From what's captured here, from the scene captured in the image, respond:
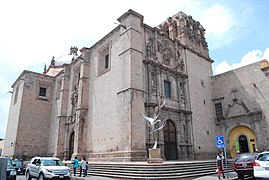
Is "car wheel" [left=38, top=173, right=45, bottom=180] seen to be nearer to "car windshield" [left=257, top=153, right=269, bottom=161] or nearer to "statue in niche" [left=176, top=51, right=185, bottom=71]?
"car windshield" [left=257, top=153, right=269, bottom=161]

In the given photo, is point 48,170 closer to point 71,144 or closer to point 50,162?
point 50,162

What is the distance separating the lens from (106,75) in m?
18.8

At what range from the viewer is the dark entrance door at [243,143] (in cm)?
1983

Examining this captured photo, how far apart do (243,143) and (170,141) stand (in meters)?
7.88

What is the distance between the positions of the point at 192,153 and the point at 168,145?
2883mm

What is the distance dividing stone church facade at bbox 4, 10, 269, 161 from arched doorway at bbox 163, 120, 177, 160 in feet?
0.25

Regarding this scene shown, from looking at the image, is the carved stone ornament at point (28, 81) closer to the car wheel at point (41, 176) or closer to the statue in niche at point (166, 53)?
the statue in niche at point (166, 53)

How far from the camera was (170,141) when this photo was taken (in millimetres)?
17359

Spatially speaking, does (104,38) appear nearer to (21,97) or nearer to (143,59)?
(143,59)

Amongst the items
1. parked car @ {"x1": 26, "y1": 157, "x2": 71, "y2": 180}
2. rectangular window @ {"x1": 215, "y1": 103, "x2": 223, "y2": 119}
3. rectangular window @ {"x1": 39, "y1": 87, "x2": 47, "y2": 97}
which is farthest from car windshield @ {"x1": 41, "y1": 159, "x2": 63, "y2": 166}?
rectangular window @ {"x1": 39, "y1": 87, "x2": 47, "y2": 97}

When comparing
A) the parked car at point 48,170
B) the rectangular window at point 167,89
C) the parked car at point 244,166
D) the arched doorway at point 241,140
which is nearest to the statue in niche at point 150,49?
the rectangular window at point 167,89

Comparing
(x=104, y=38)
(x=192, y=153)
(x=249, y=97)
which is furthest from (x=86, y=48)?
(x=249, y=97)

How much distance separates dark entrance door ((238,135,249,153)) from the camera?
781 inches

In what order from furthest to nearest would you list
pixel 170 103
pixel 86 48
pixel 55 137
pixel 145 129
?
pixel 55 137 → pixel 86 48 → pixel 170 103 → pixel 145 129
